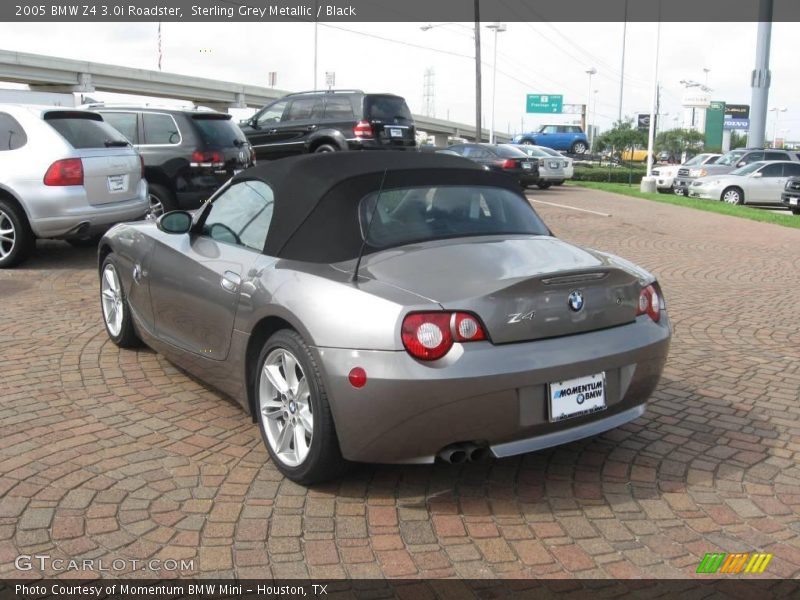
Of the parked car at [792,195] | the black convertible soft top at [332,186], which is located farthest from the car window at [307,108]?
the black convertible soft top at [332,186]

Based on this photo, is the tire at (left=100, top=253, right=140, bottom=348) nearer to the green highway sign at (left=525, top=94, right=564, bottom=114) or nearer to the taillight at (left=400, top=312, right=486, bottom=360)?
the taillight at (left=400, top=312, right=486, bottom=360)

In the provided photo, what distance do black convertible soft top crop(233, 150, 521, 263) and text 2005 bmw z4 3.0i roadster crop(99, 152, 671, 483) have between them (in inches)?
0.4

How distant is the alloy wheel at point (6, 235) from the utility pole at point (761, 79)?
41.9 meters

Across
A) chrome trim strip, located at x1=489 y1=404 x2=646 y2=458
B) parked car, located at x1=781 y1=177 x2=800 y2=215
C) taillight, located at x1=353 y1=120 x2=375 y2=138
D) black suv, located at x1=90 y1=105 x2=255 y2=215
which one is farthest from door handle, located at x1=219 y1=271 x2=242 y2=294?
parked car, located at x1=781 y1=177 x2=800 y2=215

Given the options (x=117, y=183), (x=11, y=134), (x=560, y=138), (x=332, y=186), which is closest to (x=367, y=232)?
(x=332, y=186)

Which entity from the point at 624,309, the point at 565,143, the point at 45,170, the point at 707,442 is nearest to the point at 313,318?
the point at 624,309

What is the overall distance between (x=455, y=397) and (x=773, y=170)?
1001 inches

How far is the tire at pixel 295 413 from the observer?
3.60 m

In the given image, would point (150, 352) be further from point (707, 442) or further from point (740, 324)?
point (740, 324)

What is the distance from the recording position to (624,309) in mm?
3918

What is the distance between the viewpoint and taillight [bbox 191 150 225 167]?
1152cm

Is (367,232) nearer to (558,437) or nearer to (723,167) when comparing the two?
(558,437)

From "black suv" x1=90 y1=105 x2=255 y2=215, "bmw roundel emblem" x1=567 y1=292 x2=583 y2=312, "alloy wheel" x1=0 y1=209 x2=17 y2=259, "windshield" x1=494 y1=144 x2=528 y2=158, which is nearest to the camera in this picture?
"bmw roundel emblem" x1=567 y1=292 x2=583 y2=312

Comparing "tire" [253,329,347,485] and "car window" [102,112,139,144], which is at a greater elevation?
"car window" [102,112,139,144]
